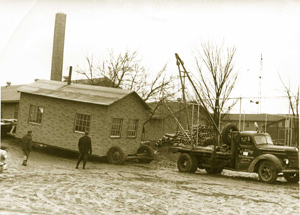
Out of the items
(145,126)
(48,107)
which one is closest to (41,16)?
(48,107)

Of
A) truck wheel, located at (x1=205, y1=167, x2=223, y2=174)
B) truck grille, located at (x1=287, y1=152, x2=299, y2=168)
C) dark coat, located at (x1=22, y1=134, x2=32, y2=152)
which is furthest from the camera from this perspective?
truck wheel, located at (x1=205, y1=167, x2=223, y2=174)

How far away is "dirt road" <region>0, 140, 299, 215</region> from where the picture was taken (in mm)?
5453

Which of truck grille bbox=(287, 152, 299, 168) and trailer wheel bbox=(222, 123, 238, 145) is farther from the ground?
trailer wheel bbox=(222, 123, 238, 145)

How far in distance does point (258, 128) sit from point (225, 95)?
356 cm

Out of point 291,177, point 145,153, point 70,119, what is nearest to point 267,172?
point 291,177

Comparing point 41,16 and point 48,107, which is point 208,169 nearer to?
point 48,107

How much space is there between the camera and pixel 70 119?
6.18 meters

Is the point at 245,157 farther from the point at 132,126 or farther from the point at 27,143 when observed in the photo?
the point at 27,143

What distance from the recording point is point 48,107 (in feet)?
20.3

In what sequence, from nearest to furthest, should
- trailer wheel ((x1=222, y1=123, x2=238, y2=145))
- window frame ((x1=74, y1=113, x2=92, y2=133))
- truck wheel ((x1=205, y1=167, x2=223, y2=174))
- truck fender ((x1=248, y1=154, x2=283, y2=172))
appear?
window frame ((x1=74, y1=113, x2=92, y2=133)) < trailer wheel ((x1=222, y1=123, x2=238, y2=145)) < truck fender ((x1=248, y1=154, x2=283, y2=172)) < truck wheel ((x1=205, y1=167, x2=223, y2=174))

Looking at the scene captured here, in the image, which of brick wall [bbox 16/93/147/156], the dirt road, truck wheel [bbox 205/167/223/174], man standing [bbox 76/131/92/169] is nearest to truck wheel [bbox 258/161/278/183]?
truck wheel [bbox 205/167/223/174]

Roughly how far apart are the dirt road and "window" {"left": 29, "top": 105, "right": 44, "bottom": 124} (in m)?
0.47

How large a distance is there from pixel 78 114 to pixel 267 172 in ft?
16.3

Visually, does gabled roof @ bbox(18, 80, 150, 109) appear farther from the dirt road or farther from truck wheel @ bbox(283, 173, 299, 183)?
truck wheel @ bbox(283, 173, 299, 183)
